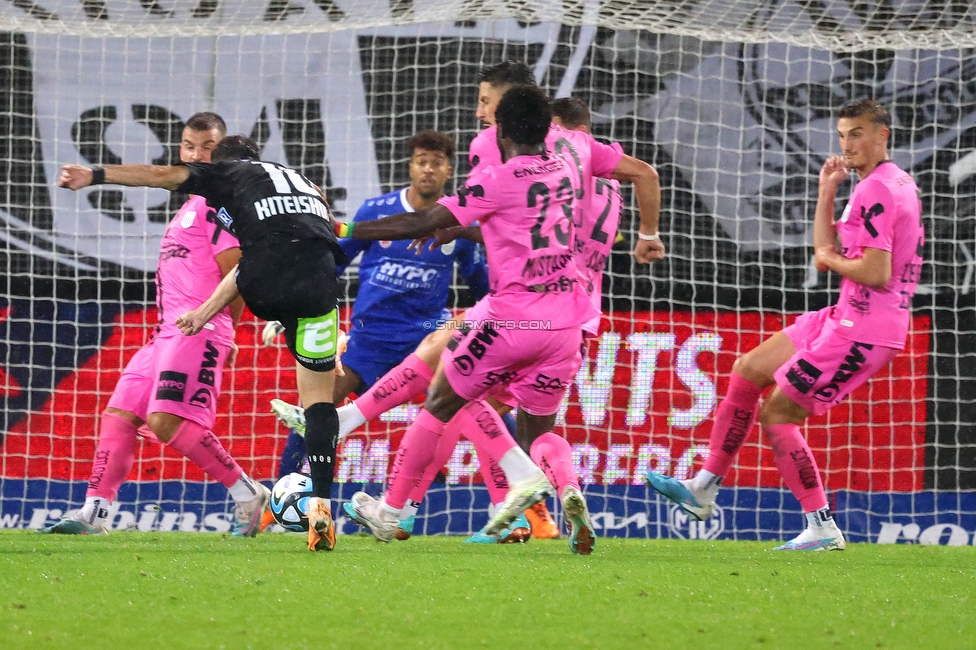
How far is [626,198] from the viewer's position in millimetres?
9047

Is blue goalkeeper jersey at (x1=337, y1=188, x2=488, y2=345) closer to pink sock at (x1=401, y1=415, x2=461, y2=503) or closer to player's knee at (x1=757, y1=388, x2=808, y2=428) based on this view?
pink sock at (x1=401, y1=415, x2=461, y2=503)

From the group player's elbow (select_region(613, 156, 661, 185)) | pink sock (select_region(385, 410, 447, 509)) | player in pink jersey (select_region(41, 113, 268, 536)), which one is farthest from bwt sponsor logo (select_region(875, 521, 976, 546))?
player in pink jersey (select_region(41, 113, 268, 536))

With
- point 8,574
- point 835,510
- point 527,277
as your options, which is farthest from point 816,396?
point 8,574

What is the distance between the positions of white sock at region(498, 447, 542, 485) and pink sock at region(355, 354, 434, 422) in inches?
48.0

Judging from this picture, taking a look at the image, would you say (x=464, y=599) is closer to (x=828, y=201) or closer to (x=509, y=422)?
(x=828, y=201)

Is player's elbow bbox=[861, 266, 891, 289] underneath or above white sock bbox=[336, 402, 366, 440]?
above

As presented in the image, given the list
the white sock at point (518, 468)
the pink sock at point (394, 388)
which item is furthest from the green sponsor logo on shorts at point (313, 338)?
the pink sock at point (394, 388)

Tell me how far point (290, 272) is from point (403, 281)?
206 cm

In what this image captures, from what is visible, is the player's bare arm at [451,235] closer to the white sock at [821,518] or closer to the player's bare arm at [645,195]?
the player's bare arm at [645,195]

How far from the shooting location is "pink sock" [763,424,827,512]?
227 inches

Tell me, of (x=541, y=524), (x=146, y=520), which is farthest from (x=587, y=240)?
(x=146, y=520)

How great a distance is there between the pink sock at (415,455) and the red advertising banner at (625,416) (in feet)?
9.10

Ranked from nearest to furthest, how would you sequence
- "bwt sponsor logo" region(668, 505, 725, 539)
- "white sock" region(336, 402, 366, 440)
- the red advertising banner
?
"white sock" region(336, 402, 366, 440) → "bwt sponsor logo" region(668, 505, 725, 539) → the red advertising banner

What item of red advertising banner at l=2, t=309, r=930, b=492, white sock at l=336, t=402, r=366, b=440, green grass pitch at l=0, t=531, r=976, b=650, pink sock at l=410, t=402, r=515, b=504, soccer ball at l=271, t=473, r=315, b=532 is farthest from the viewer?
red advertising banner at l=2, t=309, r=930, b=492
